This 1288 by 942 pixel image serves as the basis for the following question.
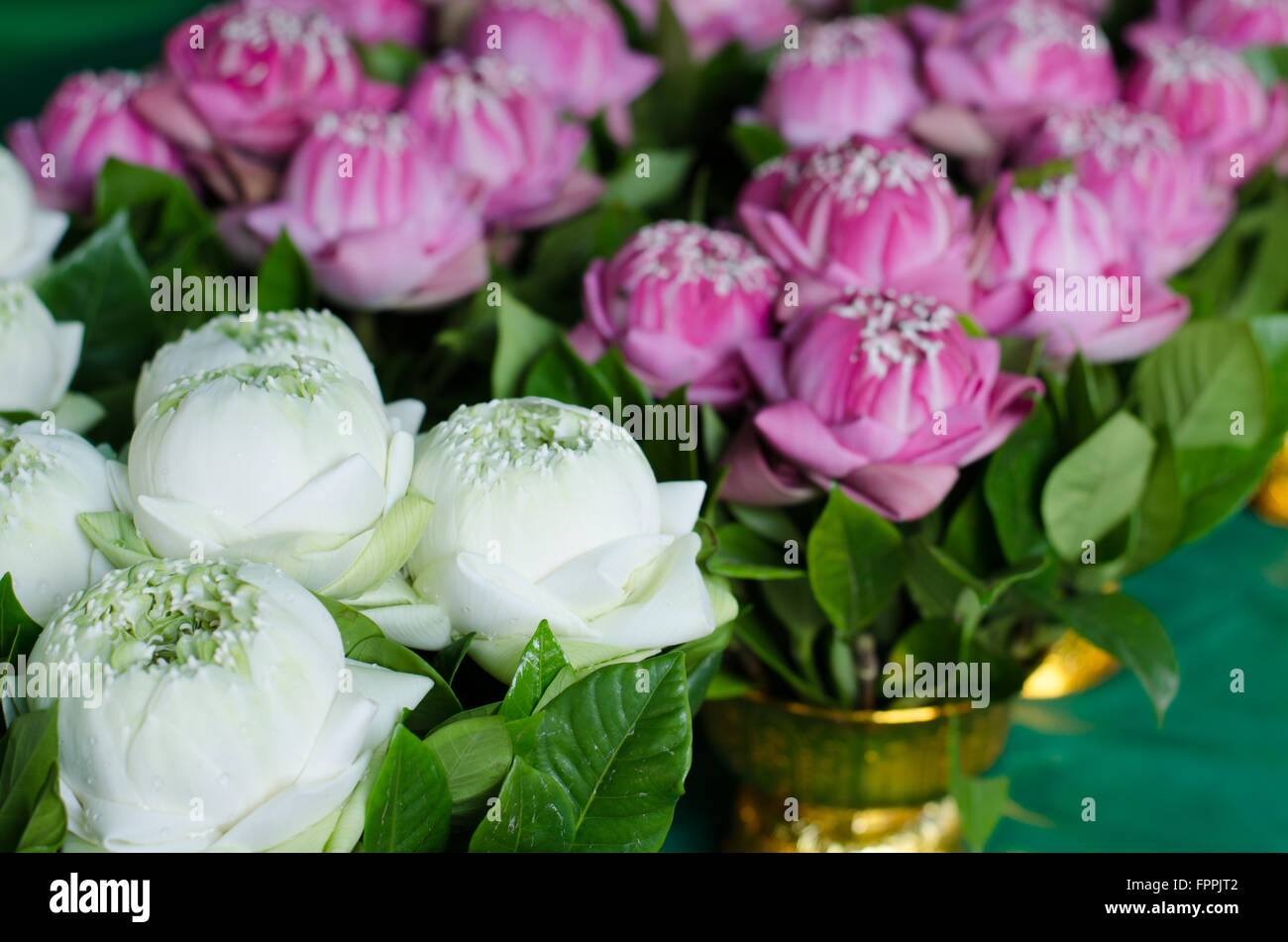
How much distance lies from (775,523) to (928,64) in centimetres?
30

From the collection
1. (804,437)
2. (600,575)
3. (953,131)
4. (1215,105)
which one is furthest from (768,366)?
(1215,105)

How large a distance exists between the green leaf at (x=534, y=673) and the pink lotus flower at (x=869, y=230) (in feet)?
0.60

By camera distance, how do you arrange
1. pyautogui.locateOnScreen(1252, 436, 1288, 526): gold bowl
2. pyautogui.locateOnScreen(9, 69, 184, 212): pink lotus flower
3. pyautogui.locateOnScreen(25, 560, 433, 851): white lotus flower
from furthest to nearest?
1. pyautogui.locateOnScreen(1252, 436, 1288, 526): gold bowl
2. pyautogui.locateOnScreen(9, 69, 184, 212): pink lotus flower
3. pyautogui.locateOnScreen(25, 560, 433, 851): white lotus flower

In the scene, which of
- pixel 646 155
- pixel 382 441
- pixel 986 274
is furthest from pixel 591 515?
pixel 646 155

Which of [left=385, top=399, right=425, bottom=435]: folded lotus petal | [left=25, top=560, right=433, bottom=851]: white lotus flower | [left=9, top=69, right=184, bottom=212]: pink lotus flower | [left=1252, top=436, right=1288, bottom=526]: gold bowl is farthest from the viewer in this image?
[left=1252, top=436, right=1288, bottom=526]: gold bowl

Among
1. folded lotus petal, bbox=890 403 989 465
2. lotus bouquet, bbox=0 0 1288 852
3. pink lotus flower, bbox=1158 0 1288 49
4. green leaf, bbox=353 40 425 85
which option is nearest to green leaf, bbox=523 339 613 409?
lotus bouquet, bbox=0 0 1288 852

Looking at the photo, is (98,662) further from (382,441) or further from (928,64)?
(928,64)

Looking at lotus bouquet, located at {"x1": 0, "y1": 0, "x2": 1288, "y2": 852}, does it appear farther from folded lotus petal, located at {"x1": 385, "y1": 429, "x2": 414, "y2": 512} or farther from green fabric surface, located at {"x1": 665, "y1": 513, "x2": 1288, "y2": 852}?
green fabric surface, located at {"x1": 665, "y1": 513, "x2": 1288, "y2": 852}

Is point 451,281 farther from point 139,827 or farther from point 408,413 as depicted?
point 139,827

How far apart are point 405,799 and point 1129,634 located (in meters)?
0.26

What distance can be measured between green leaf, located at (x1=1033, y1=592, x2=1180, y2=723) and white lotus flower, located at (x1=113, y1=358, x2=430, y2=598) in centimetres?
25

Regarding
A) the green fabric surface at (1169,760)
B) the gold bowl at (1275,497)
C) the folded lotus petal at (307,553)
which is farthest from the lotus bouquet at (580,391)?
the gold bowl at (1275,497)

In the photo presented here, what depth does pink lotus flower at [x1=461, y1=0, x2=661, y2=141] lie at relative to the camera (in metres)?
0.64
